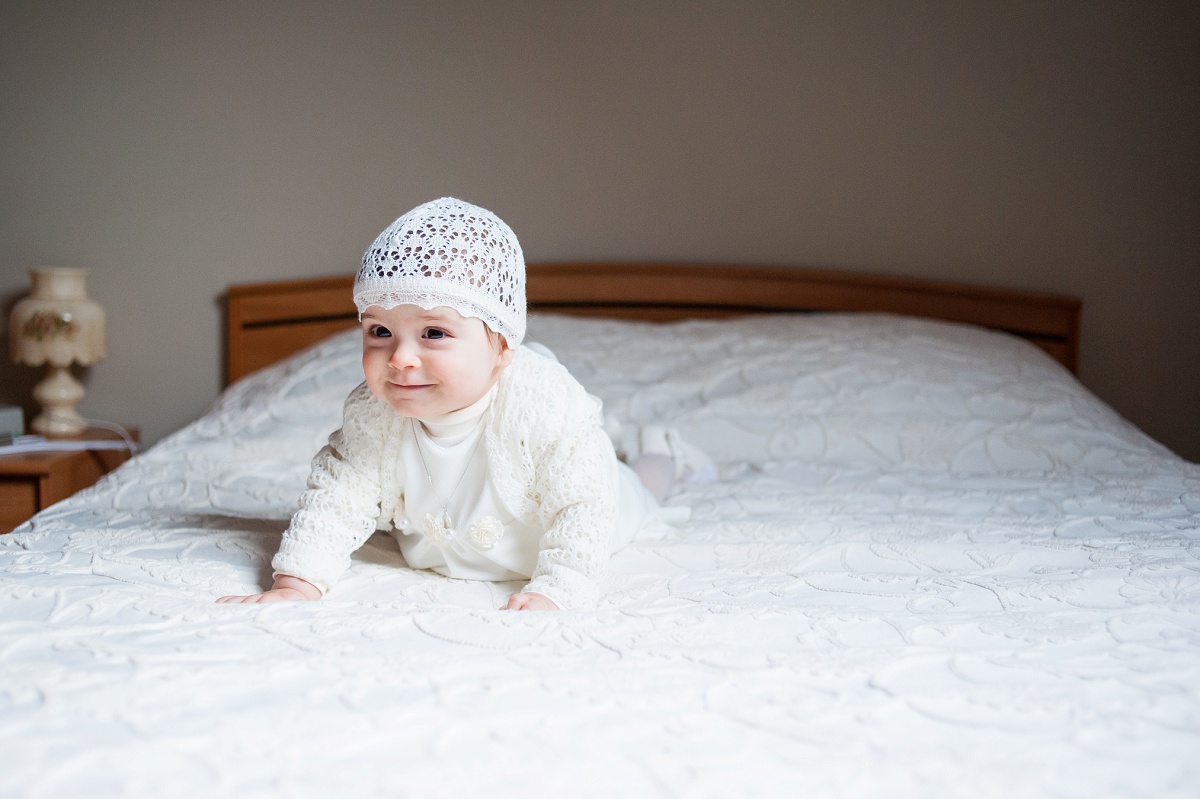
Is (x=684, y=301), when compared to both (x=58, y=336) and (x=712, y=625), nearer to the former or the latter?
(x=58, y=336)

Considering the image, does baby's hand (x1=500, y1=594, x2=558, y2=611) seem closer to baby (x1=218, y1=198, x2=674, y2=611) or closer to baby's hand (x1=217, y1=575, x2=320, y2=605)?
baby (x1=218, y1=198, x2=674, y2=611)

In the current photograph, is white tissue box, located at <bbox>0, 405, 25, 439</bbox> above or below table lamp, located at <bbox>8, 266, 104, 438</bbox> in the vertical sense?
below

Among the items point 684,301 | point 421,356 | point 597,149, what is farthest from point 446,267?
point 597,149

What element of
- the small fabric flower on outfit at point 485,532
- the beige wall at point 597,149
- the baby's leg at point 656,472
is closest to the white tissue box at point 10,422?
the beige wall at point 597,149

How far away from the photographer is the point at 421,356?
3.78 ft

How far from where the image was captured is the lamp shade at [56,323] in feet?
8.04

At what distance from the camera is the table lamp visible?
8.05 ft

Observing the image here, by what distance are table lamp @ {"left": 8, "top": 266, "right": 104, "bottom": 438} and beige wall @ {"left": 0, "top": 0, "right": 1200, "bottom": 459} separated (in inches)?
11.1

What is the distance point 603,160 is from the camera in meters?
2.83

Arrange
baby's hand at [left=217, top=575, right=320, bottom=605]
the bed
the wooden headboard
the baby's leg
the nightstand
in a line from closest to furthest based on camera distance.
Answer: the bed, baby's hand at [left=217, top=575, right=320, bottom=605], the baby's leg, the nightstand, the wooden headboard

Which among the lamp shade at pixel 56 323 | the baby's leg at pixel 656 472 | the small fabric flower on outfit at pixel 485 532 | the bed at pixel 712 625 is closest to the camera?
the bed at pixel 712 625

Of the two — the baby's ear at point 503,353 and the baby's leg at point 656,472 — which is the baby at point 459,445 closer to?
the baby's ear at point 503,353

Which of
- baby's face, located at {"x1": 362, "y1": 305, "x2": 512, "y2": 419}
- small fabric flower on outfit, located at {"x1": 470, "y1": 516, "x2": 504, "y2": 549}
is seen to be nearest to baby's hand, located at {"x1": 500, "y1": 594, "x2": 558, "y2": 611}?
small fabric flower on outfit, located at {"x1": 470, "y1": 516, "x2": 504, "y2": 549}

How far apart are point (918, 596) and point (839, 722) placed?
16.5 inches
